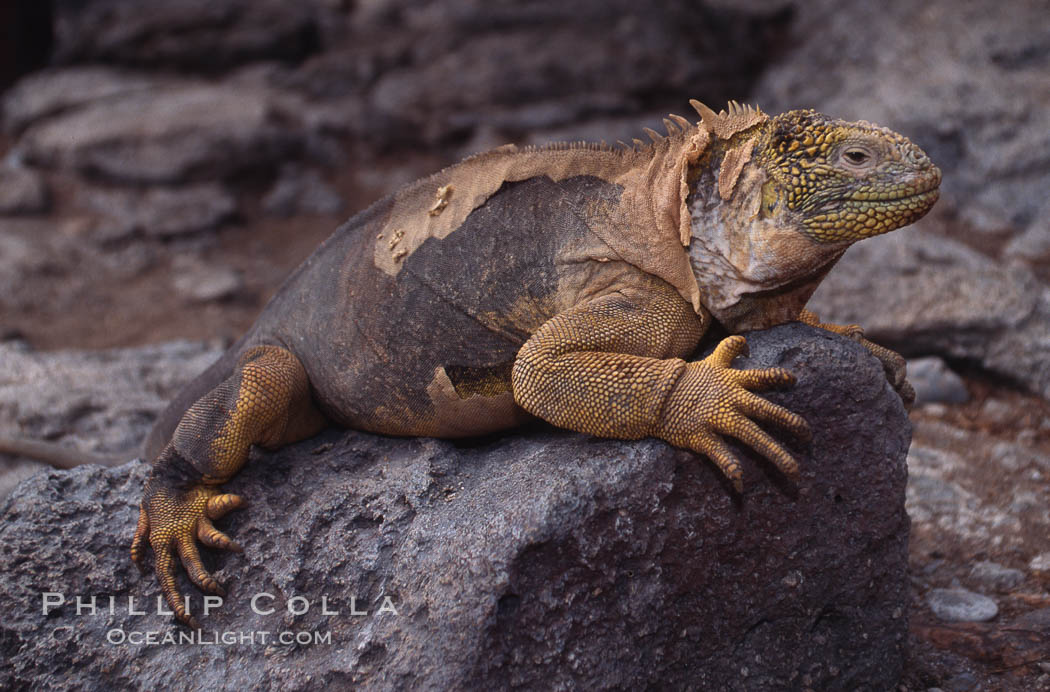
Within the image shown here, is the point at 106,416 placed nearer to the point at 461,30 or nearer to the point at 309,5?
the point at 461,30

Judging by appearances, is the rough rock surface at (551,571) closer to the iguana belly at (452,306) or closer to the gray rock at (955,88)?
the iguana belly at (452,306)

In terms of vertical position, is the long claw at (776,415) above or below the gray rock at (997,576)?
above

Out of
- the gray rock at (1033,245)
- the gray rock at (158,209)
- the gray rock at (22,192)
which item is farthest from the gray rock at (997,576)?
the gray rock at (22,192)

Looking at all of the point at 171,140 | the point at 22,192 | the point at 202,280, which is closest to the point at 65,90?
the point at 22,192

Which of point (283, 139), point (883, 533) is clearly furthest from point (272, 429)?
point (283, 139)

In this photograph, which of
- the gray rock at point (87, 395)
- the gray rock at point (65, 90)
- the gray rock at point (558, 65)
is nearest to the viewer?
the gray rock at point (87, 395)

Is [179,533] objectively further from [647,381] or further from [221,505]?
[647,381]

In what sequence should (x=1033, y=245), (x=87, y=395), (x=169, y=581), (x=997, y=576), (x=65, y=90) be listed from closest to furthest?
(x=169, y=581), (x=997, y=576), (x=87, y=395), (x=1033, y=245), (x=65, y=90)
